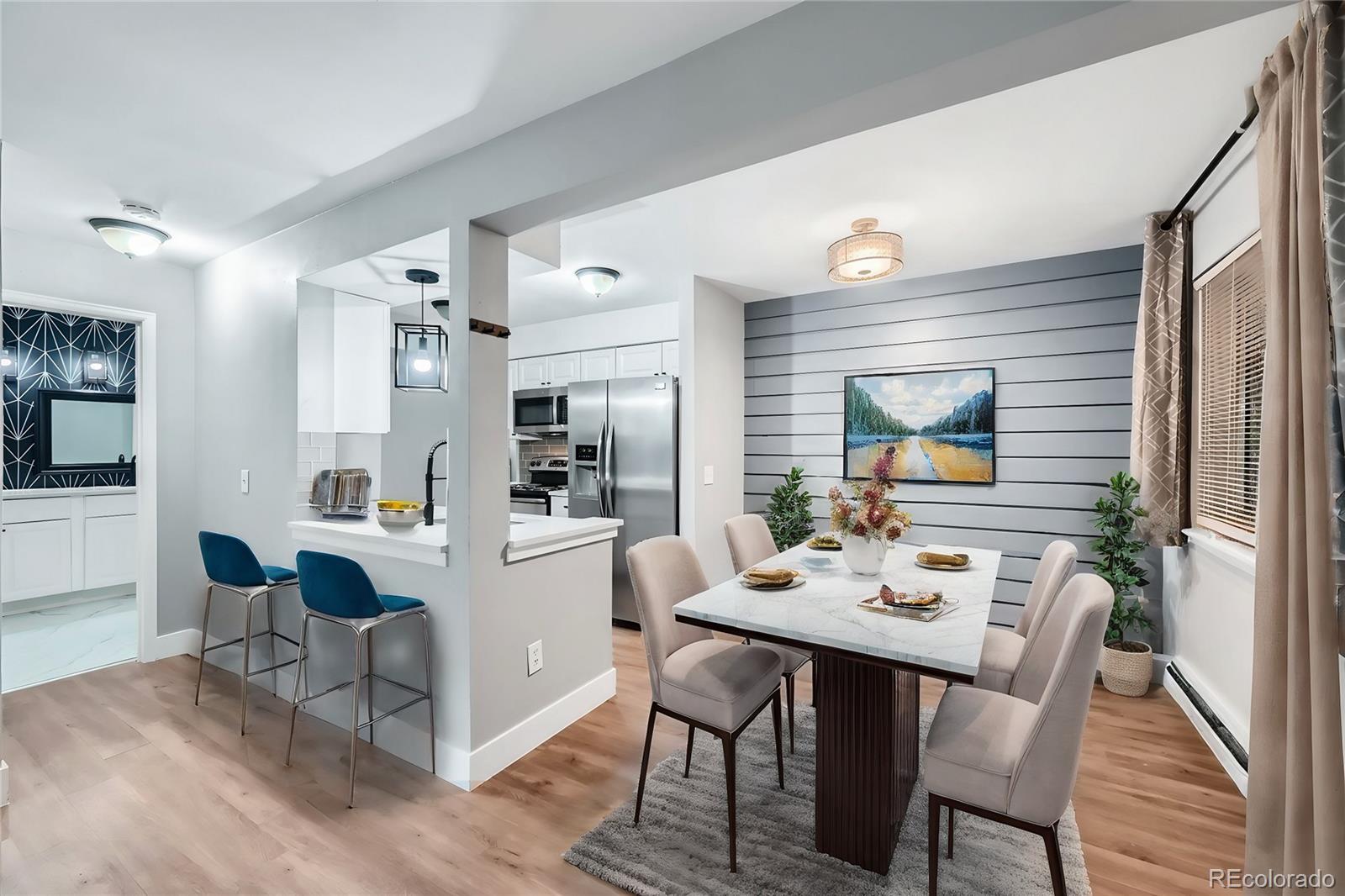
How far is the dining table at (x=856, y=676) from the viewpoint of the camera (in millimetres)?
1528

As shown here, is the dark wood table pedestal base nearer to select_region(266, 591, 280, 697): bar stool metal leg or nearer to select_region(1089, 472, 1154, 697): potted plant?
select_region(1089, 472, 1154, 697): potted plant

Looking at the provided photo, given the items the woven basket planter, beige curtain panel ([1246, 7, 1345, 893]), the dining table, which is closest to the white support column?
the dining table

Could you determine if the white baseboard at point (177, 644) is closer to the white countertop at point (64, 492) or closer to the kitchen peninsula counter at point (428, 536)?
the kitchen peninsula counter at point (428, 536)

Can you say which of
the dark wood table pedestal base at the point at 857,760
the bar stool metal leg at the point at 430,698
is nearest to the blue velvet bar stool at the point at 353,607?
the bar stool metal leg at the point at 430,698

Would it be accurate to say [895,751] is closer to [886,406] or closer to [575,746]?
[575,746]

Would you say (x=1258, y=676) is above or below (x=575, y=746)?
above

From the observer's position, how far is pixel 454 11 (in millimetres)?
1505

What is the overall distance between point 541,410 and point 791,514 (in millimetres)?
2371

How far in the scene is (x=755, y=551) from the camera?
2.93 metres

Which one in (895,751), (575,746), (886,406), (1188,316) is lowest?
(575,746)

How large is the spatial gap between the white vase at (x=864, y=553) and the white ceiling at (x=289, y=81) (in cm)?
176

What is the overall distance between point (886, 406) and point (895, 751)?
108 inches

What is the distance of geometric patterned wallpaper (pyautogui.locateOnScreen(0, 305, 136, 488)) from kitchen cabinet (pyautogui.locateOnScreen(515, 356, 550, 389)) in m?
2.96

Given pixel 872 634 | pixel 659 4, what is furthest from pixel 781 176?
pixel 872 634
